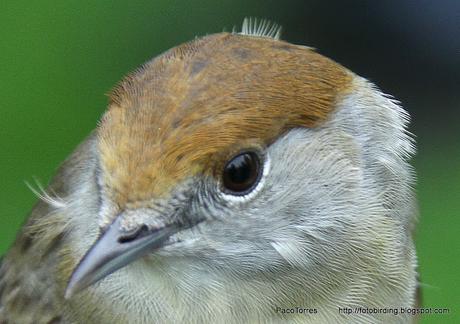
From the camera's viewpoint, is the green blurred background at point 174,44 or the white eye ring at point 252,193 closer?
the white eye ring at point 252,193

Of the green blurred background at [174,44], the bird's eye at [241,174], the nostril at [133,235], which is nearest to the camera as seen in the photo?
the nostril at [133,235]

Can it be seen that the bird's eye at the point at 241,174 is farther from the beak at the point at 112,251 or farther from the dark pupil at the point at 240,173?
the beak at the point at 112,251

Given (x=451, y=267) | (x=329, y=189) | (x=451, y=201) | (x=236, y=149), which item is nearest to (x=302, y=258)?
(x=329, y=189)

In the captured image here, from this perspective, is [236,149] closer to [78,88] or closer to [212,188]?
[212,188]

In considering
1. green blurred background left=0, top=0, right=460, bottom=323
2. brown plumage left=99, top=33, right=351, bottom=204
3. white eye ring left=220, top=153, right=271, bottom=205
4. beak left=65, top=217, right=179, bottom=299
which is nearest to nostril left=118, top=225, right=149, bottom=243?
beak left=65, top=217, right=179, bottom=299

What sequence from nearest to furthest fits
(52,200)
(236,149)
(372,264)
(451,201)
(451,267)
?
(236,149) → (372,264) → (52,200) → (451,267) → (451,201)

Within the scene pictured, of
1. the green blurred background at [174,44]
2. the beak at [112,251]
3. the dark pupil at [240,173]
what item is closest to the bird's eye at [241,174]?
the dark pupil at [240,173]

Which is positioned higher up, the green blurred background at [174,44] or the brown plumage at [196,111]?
the green blurred background at [174,44]
